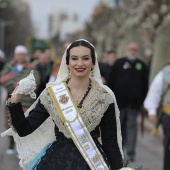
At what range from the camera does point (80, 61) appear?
341cm

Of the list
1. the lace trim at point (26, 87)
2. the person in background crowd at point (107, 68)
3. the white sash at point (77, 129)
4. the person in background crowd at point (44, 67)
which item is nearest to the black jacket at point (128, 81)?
the person in background crowd at point (107, 68)

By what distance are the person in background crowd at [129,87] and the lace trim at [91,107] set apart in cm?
500

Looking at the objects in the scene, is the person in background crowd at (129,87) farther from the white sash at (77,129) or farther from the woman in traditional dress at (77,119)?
the white sash at (77,129)

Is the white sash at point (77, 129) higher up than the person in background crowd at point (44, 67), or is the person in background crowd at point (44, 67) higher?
the white sash at point (77, 129)

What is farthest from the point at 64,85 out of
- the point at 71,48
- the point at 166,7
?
the point at 166,7

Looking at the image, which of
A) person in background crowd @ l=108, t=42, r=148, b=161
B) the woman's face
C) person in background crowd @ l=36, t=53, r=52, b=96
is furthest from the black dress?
person in background crowd @ l=36, t=53, r=52, b=96

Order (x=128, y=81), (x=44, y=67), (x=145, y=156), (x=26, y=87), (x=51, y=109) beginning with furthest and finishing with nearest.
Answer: (x=44, y=67)
(x=145, y=156)
(x=128, y=81)
(x=51, y=109)
(x=26, y=87)

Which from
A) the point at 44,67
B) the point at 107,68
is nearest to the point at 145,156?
the point at 107,68

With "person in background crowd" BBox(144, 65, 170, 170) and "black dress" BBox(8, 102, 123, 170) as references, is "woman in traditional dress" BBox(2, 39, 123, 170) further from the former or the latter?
"person in background crowd" BBox(144, 65, 170, 170)

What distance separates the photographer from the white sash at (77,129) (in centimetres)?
338

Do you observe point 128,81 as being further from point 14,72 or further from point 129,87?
point 14,72

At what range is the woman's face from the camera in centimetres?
342

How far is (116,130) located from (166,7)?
1582cm

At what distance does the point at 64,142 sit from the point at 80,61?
540 mm
